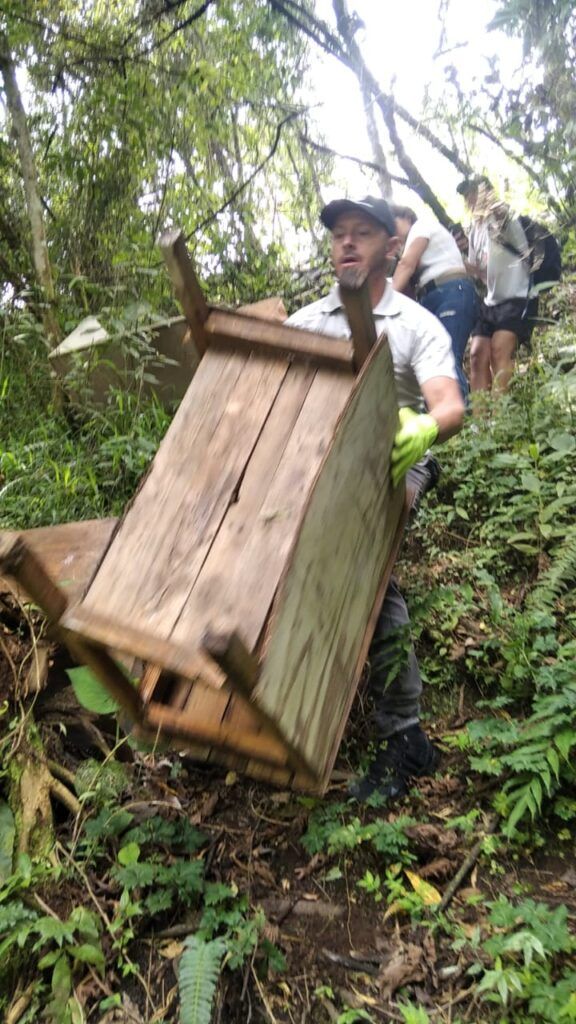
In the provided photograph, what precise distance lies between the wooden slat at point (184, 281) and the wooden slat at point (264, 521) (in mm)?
354

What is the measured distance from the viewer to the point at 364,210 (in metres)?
2.94

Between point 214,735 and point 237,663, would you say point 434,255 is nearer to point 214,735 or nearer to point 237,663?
point 214,735

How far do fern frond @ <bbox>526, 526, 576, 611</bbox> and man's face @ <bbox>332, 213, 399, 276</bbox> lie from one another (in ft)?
5.41

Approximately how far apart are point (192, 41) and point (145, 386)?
4.27m

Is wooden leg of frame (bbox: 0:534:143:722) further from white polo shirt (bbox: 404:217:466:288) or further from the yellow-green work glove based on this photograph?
white polo shirt (bbox: 404:217:466:288)

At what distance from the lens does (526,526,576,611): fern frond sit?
10.3ft

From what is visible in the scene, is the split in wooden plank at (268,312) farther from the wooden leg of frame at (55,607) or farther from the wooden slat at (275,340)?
the wooden leg of frame at (55,607)

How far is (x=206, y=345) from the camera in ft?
7.18

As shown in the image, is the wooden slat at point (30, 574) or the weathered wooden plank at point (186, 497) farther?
the weathered wooden plank at point (186, 497)

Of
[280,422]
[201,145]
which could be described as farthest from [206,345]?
[201,145]

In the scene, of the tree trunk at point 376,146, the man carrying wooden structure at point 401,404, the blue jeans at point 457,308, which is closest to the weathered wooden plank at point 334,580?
the man carrying wooden structure at point 401,404

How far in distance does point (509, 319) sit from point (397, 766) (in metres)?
3.79

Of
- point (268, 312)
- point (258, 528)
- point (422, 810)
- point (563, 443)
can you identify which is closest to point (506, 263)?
point (563, 443)

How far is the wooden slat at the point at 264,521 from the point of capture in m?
1.67
